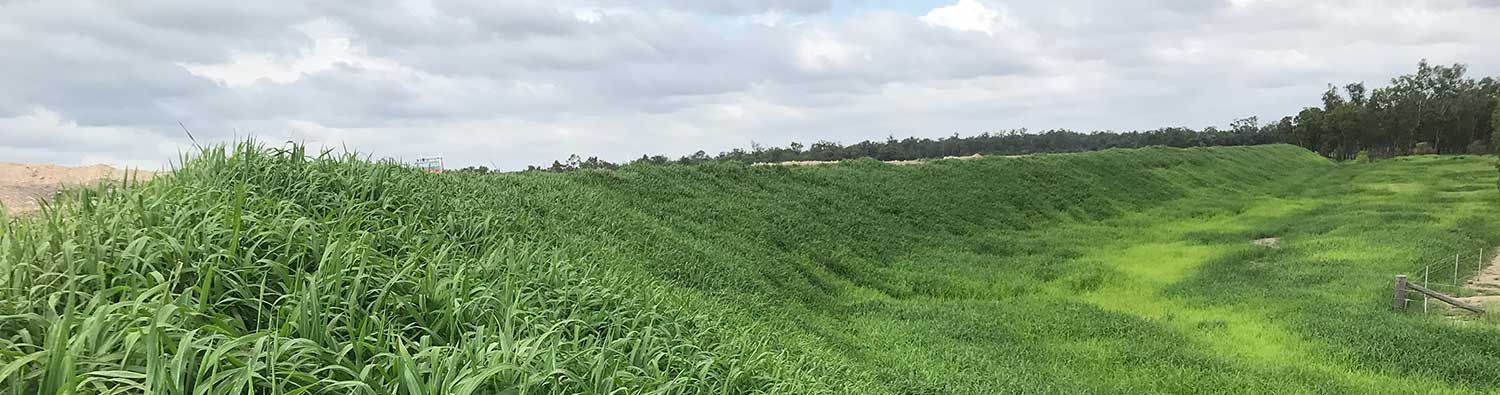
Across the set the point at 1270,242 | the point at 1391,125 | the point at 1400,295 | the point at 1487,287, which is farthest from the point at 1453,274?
the point at 1391,125

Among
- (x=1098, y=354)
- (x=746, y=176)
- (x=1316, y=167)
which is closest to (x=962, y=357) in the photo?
(x=1098, y=354)

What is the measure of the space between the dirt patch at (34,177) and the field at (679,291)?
1875 mm

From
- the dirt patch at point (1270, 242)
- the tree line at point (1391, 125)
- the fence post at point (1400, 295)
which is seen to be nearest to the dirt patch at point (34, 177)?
the fence post at point (1400, 295)

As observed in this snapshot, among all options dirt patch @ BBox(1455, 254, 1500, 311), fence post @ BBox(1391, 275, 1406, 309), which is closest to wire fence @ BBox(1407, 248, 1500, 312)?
dirt patch @ BBox(1455, 254, 1500, 311)

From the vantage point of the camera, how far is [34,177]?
29.5ft

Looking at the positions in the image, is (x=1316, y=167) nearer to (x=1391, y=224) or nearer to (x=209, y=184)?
(x=1391, y=224)

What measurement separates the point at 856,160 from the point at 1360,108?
6799 centimetres

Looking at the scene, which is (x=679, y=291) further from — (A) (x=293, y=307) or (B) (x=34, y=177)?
(B) (x=34, y=177)

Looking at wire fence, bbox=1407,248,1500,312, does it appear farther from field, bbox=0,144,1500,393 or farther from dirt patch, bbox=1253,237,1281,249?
dirt patch, bbox=1253,237,1281,249

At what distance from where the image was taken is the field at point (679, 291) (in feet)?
10.7

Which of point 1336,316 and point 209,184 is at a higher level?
point 209,184

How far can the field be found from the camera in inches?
128

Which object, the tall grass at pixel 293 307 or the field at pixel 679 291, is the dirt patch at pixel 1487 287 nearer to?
the field at pixel 679 291

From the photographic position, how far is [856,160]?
2375 cm
